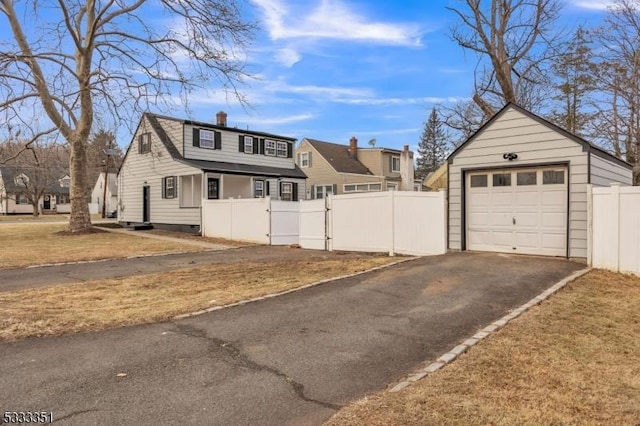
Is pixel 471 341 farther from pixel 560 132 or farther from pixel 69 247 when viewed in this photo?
pixel 69 247

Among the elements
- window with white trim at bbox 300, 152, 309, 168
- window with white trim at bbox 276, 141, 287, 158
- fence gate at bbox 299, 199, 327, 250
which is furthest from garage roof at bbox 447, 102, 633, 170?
window with white trim at bbox 300, 152, 309, 168

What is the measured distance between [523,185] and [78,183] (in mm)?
19793

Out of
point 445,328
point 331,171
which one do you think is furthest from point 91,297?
point 331,171

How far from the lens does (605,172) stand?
1155 centimetres

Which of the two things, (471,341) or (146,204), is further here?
(146,204)

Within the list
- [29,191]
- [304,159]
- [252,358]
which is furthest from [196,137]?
[29,191]

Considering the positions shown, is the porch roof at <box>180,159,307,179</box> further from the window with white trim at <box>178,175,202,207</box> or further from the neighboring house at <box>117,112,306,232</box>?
the window with white trim at <box>178,175,202,207</box>

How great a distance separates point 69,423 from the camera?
3.45 m

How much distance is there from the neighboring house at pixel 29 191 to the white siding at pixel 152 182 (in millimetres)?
24188

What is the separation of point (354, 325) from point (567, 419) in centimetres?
299

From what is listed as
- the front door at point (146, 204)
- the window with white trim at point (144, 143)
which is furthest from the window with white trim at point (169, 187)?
the window with white trim at point (144, 143)

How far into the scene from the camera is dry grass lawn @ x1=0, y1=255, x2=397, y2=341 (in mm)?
6168

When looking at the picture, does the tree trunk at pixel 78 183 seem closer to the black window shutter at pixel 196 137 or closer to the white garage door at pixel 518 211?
the black window shutter at pixel 196 137

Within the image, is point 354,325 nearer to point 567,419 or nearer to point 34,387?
point 567,419
